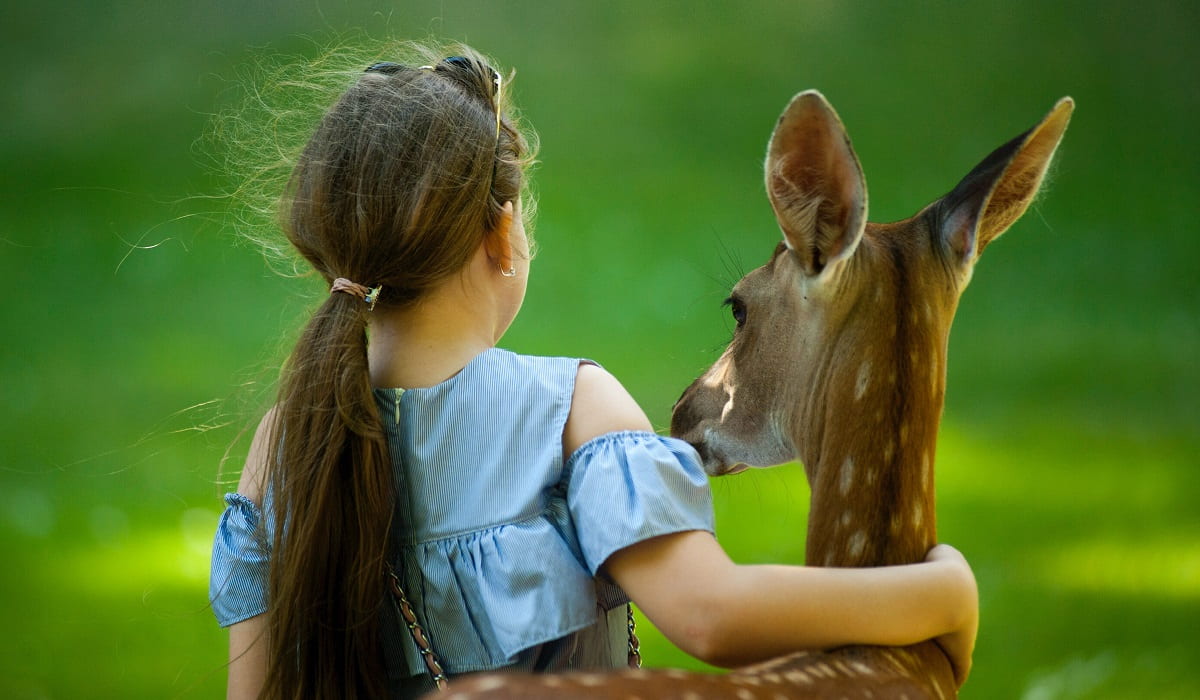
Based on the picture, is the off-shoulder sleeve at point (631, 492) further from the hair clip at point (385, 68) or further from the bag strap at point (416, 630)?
the hair clip at point (385, 68)

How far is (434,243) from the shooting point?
1.12m

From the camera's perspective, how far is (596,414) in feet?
3.58

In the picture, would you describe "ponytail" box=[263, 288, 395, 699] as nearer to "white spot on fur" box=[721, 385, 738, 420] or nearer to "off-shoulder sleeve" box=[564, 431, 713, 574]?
"off-shoulder sleeve" box=[564, 431, 713, 574]

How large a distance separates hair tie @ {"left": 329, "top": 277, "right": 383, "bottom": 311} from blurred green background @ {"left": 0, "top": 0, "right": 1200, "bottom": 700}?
164cm

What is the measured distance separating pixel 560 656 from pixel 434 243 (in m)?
0.43

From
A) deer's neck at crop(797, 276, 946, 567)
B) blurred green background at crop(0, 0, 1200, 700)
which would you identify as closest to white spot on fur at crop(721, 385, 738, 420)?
deer's neck at crop(797, 276, 946, 567)

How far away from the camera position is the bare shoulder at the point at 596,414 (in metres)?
1.08

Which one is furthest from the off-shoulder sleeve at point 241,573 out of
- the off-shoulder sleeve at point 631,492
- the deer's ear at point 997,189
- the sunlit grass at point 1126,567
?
the sunlit grass at point 1126,567

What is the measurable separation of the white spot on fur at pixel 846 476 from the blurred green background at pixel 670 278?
5.31 feet

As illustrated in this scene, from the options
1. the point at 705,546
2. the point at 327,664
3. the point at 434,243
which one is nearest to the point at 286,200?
the point at 434,243

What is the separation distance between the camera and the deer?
3.46ft

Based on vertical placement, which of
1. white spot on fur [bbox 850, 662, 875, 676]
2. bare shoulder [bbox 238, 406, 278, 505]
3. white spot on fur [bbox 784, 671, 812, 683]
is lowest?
white spot on fur [bbox 850, 662, 875, 676]

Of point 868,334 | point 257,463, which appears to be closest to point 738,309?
point 868,334

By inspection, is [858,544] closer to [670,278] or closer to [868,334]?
[868,334]
